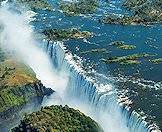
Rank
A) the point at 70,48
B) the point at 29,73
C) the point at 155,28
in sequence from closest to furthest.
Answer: the point at 29,73 < the point at 70,48 < the point at 155,28

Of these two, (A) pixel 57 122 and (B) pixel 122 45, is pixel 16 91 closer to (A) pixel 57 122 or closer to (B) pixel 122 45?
(A) pixel 57 122

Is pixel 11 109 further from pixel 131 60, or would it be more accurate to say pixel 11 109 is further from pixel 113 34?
pixel 113 34

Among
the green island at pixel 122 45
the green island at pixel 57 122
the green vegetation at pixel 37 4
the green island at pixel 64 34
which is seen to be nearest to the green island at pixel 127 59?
the green island at pixel 122 45

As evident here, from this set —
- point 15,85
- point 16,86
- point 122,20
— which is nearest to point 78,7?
point 122,20

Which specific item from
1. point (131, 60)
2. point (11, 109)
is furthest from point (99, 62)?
point (11, 109)

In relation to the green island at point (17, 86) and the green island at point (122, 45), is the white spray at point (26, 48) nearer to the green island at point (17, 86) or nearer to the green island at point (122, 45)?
the green island at point (17, 86)

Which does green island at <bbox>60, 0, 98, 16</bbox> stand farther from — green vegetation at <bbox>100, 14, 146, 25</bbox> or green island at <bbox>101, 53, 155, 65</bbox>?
green island at <bbox>101, 53, 155, 65</bbox>
